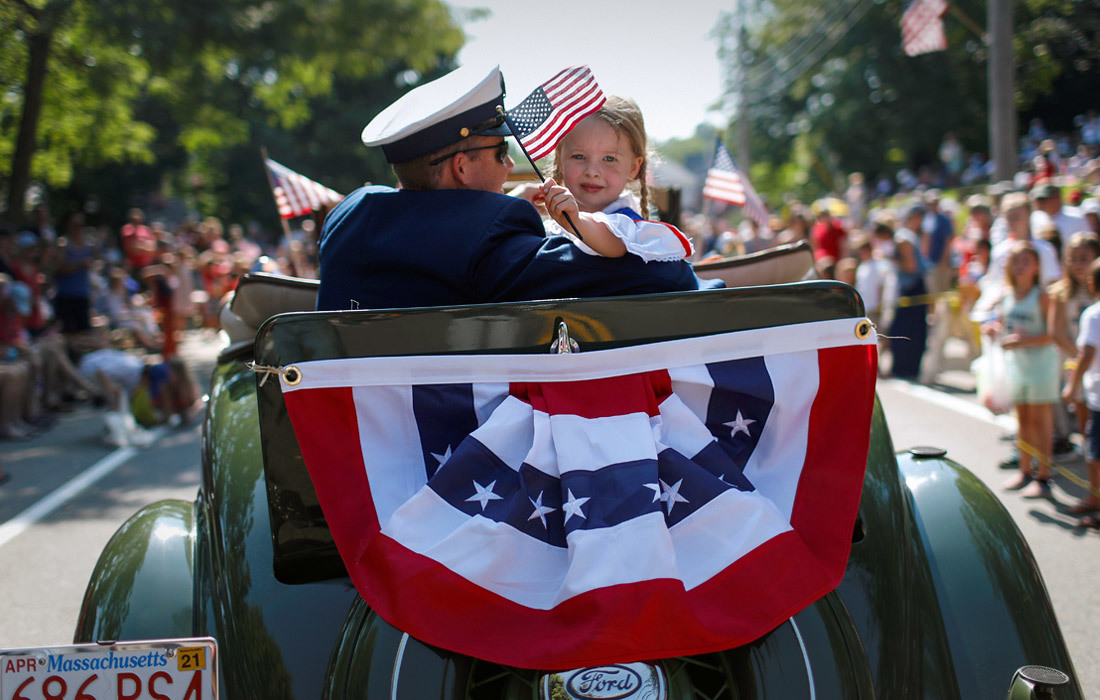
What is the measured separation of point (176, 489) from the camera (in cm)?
691

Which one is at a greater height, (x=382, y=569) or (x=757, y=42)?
(x=757, y=42)

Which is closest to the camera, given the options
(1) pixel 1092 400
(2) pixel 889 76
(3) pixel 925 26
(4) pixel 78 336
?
(1) pixel 1092 400

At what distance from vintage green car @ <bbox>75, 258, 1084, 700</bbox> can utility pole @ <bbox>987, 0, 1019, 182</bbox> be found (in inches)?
496

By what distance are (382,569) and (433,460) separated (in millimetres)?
271

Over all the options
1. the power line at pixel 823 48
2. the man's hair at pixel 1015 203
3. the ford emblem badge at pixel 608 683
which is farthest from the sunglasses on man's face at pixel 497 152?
the power line at pixel 823 48

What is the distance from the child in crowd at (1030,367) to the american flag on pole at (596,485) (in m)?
4.90

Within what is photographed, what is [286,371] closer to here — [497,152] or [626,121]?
[497,152]

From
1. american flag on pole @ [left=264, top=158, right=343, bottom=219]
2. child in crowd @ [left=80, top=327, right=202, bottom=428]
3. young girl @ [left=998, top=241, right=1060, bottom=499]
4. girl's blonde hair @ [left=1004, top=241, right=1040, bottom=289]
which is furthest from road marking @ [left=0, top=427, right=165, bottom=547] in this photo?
girl's blonde hair @ [left=1004, top=241, right=1040, bottom=289]

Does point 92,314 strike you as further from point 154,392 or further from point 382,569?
point 382,569

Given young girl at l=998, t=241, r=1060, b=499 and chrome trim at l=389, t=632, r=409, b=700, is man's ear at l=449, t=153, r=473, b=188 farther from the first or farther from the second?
young girl at l=998, t=241, r=1060, b=499

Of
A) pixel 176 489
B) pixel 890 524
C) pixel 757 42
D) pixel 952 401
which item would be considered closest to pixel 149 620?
pixel 890 524

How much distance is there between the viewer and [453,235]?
2.32m

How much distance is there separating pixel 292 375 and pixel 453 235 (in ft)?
1.91

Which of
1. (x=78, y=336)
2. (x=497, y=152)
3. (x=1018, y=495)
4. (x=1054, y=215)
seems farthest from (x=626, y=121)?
(x=78, y=336)
